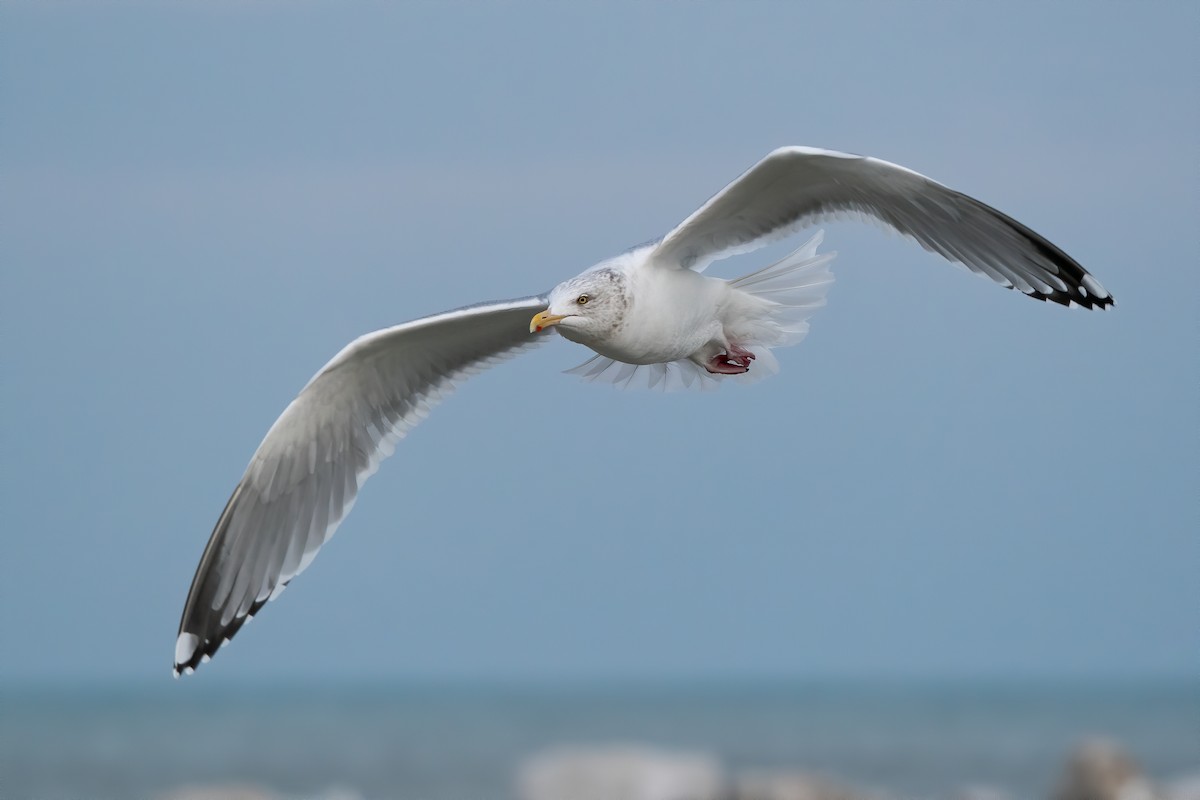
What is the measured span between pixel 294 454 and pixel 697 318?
1470 mm

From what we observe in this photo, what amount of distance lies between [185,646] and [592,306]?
1893 mm

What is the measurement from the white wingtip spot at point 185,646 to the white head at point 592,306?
1696mm

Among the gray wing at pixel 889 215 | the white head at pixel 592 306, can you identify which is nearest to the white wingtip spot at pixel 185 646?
the white head at pixel 592 306

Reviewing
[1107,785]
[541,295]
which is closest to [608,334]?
[541,295]

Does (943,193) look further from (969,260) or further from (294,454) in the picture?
(294,454)

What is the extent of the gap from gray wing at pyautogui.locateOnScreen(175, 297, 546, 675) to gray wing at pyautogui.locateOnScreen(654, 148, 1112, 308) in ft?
2.50

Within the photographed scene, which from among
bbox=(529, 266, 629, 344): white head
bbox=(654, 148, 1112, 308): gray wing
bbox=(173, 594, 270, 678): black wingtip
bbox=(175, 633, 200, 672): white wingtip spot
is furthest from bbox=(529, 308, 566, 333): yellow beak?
bbox=(175, 633, 200, 672): white wingtip spot

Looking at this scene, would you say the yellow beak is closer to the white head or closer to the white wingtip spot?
the white head

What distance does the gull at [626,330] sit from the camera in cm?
438

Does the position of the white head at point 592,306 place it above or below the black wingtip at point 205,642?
above

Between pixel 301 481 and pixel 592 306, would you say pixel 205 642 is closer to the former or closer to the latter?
pixel 301 481

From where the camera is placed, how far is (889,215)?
4.59 meters

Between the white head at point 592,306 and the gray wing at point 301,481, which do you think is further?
the gray wing at point 301,481

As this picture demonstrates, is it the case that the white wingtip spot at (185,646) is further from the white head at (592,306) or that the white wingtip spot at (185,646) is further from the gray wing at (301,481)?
the white head at (592,306)
